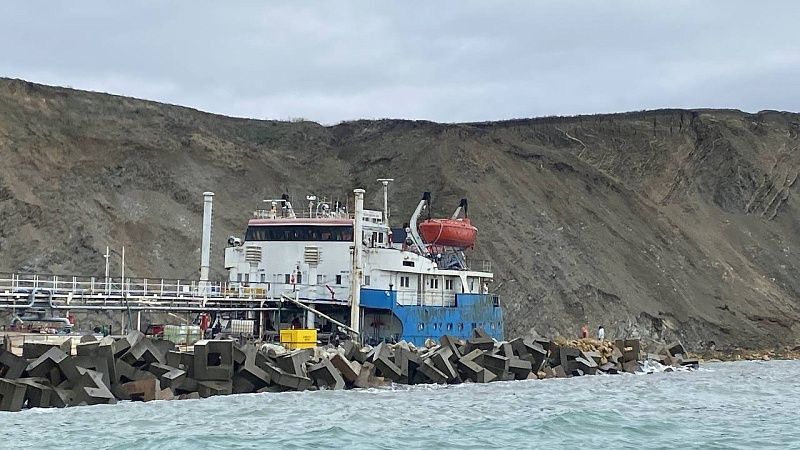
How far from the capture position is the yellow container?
120 feet

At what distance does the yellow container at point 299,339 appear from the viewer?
120 ft

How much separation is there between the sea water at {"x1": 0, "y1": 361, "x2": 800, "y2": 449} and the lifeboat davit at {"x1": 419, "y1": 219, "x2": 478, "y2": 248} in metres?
13.5

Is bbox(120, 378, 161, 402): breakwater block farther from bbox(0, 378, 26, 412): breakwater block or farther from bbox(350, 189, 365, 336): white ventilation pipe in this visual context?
bbox(350, 189, 365, 336): white ventilation pipe

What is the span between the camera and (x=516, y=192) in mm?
69750

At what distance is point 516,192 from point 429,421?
45.8 metres

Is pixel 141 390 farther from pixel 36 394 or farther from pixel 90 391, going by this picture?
pixel 36 394

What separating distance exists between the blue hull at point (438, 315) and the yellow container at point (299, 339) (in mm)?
4996

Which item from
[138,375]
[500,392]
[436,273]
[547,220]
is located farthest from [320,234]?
[547,220]

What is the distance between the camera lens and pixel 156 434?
21.6 meters

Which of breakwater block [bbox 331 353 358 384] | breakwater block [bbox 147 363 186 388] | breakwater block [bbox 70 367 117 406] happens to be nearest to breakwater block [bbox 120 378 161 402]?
breakwater block [bbox 147 363 186 388]

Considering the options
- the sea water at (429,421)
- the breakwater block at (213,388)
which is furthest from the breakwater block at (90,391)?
the breakwater block at (213,388)

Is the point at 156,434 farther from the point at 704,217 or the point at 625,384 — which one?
the point at 704,217

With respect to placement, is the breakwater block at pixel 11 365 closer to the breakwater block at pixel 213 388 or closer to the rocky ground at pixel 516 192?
A: the breakwater block at pixel 213 388

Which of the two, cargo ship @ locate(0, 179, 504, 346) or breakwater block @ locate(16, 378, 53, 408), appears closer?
breakwater block @ locate(16, 378, 53, 408)
